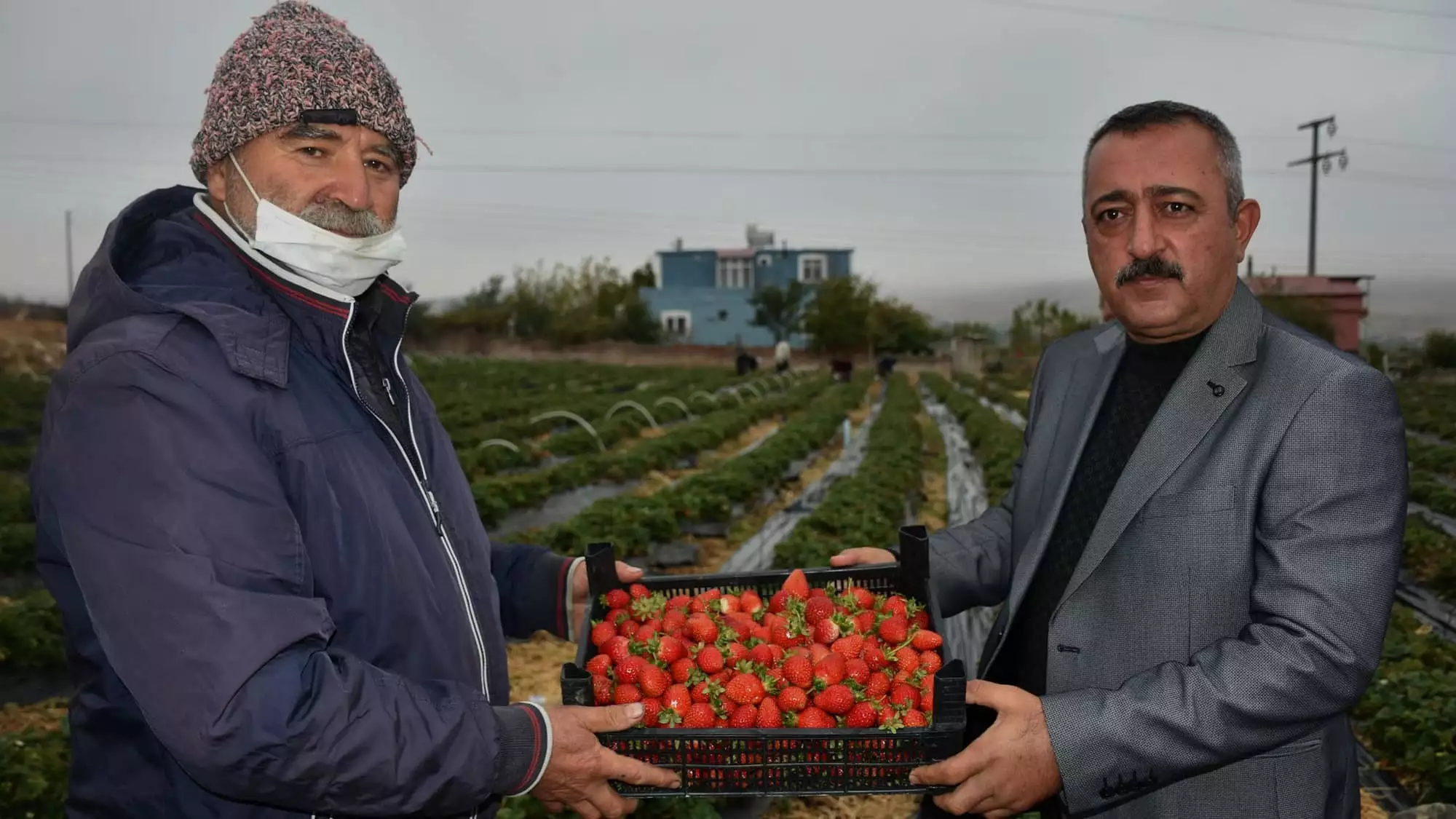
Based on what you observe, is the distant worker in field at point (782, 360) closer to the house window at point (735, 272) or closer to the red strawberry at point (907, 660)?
the house window at point (735, 272)

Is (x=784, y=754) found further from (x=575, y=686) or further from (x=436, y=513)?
(x=436, y=513)

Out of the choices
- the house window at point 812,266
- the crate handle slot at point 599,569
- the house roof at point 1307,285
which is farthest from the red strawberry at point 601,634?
the house window at point 812,266

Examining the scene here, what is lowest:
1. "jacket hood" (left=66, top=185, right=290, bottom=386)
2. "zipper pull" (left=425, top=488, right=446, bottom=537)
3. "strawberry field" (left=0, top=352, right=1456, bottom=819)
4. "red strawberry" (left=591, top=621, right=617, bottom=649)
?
"strawberry field" (left=0, top=352, right=1456, bottom=819)

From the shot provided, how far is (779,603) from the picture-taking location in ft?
8.96

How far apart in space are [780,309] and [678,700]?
57420mm

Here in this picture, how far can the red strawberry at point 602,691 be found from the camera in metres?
2.33

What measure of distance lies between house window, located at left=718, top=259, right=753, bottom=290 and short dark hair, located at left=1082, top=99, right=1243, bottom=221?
64.7 meters

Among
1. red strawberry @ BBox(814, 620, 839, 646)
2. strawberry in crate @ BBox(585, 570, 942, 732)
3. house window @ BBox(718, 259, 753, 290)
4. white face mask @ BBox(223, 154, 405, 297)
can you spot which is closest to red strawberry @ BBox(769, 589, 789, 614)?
strawberry in crate @ BBox(585, 570, 942, 732)

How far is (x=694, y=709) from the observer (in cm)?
225

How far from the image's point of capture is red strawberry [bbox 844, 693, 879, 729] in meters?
2.21

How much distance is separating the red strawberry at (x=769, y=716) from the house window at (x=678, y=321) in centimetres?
6024

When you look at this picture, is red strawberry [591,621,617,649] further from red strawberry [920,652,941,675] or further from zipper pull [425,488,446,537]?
red strawberry [920,652,941,675]

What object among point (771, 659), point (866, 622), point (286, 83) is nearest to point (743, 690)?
point (771, 659)

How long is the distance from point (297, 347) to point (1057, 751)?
6.10 ft
